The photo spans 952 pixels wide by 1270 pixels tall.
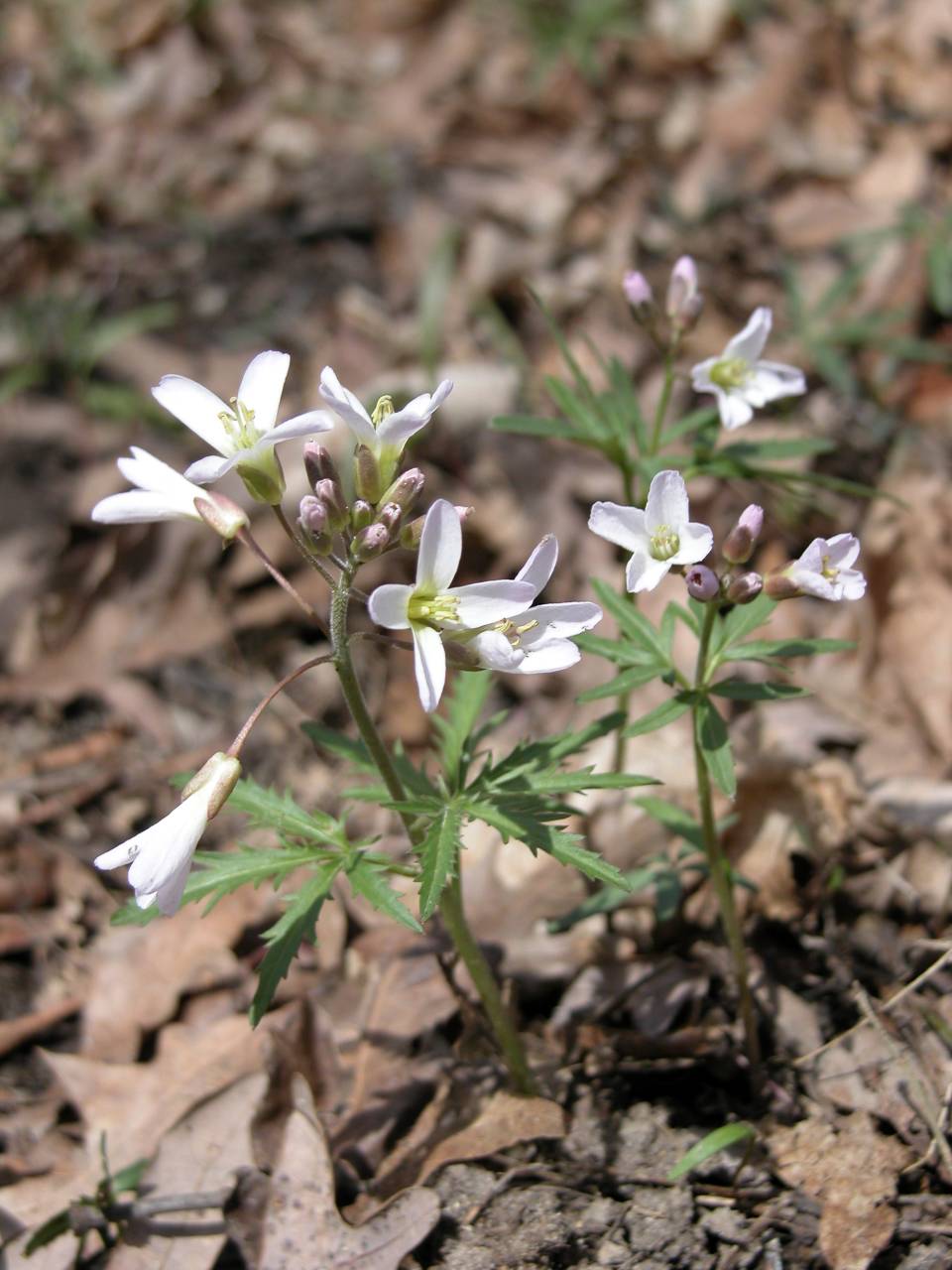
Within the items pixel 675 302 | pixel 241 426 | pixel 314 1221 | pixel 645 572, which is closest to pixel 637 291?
pixel 675 302

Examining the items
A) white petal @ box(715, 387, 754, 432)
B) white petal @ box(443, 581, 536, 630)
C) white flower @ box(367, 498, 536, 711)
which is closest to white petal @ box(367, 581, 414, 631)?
white flower @ box(367, 498, 536, 711)

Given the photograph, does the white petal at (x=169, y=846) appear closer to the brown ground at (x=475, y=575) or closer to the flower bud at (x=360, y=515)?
the flower bud at (x=360, y=515)

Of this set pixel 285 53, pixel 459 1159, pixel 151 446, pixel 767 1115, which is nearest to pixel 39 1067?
pixel 459 1159

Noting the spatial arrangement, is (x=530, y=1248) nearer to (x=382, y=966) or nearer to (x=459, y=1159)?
(x=459, y=1159)

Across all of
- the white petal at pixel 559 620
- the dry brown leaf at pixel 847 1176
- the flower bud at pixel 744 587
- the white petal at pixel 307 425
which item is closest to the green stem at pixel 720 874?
the flower bud at pixel 744 587

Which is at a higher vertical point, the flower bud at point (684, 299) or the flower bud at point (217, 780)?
the flower bud at point (684, 299)
